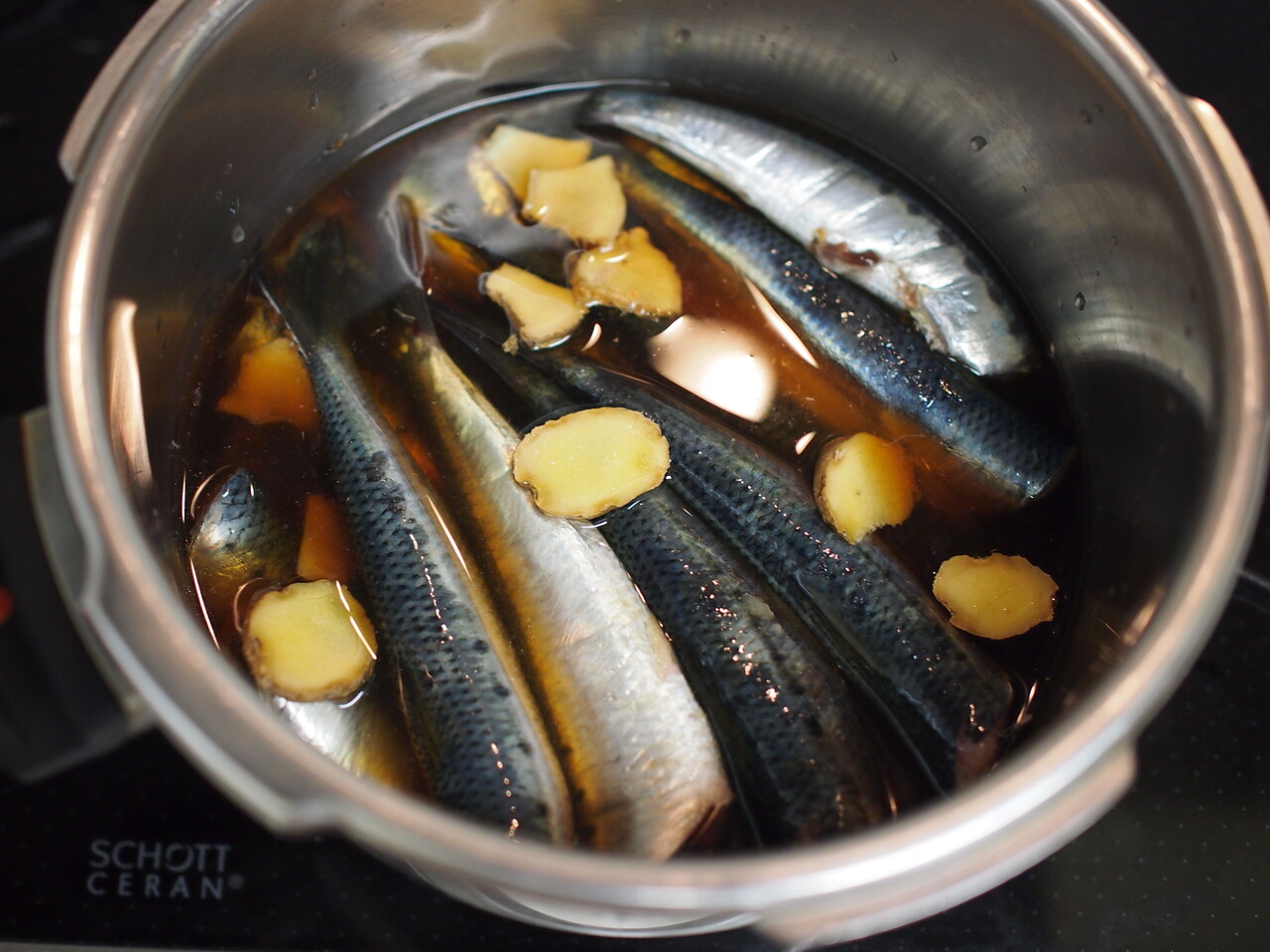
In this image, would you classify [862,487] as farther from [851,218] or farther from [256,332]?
[256,332]

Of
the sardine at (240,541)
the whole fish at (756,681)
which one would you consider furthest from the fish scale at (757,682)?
the sardine at (240,541)

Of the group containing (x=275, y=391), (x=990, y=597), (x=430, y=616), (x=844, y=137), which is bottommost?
(x=990, y=597)

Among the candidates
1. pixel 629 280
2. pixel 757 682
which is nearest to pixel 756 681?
pixel 757 682

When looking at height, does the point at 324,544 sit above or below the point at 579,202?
below

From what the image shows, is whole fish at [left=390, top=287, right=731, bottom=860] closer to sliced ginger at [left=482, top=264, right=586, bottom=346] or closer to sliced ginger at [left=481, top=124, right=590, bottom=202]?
sliced ginger at [left=482, top=264, right=586, bottom=346]

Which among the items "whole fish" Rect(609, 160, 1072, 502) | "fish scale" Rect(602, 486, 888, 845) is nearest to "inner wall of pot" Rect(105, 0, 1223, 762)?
"whole fish" Rect(609, 160, 1072, 502)

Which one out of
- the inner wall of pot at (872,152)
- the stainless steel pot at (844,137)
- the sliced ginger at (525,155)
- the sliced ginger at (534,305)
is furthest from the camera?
the sliced ginger at (525,155)

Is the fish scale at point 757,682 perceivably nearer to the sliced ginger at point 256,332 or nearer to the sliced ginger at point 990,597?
the sliced ginger at point 990,597
